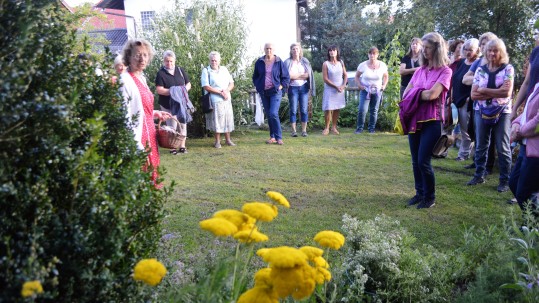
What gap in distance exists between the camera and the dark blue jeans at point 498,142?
6.22 m

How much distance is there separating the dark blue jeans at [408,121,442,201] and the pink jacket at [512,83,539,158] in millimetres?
1356

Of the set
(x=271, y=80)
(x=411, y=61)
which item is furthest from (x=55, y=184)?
(x=411, y=61)

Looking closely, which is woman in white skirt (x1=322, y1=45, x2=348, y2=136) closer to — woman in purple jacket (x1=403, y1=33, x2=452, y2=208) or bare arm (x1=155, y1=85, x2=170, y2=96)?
bare arm (x1=155, y1=85, x2=170, y2=96)

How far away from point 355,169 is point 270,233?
11.4 feet

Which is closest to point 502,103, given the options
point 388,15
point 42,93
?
point 42,93

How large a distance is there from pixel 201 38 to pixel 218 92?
1786mm

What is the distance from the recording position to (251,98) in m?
13.2

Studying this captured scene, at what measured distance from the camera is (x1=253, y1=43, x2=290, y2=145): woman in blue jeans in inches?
389

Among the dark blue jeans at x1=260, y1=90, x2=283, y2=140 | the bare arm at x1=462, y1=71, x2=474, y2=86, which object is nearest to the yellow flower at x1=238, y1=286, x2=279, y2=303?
the bare arm at x1=462, y1=71, x2=474, y2=86

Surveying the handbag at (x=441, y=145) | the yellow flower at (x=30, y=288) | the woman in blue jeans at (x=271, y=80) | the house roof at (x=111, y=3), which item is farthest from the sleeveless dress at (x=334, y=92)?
the house roof at (x=111, y=3)

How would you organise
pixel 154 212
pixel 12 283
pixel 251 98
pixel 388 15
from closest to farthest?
pixel 12 283, pixel 154 212, pixel 251 98, pixel 388 15

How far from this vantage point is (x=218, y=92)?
32.1 feet

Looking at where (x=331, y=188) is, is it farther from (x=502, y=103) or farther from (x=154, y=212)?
(x=154, y=212)

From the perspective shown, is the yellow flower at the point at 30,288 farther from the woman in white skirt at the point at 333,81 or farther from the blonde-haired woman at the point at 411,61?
the woman in white skirt at the point at 333,81
